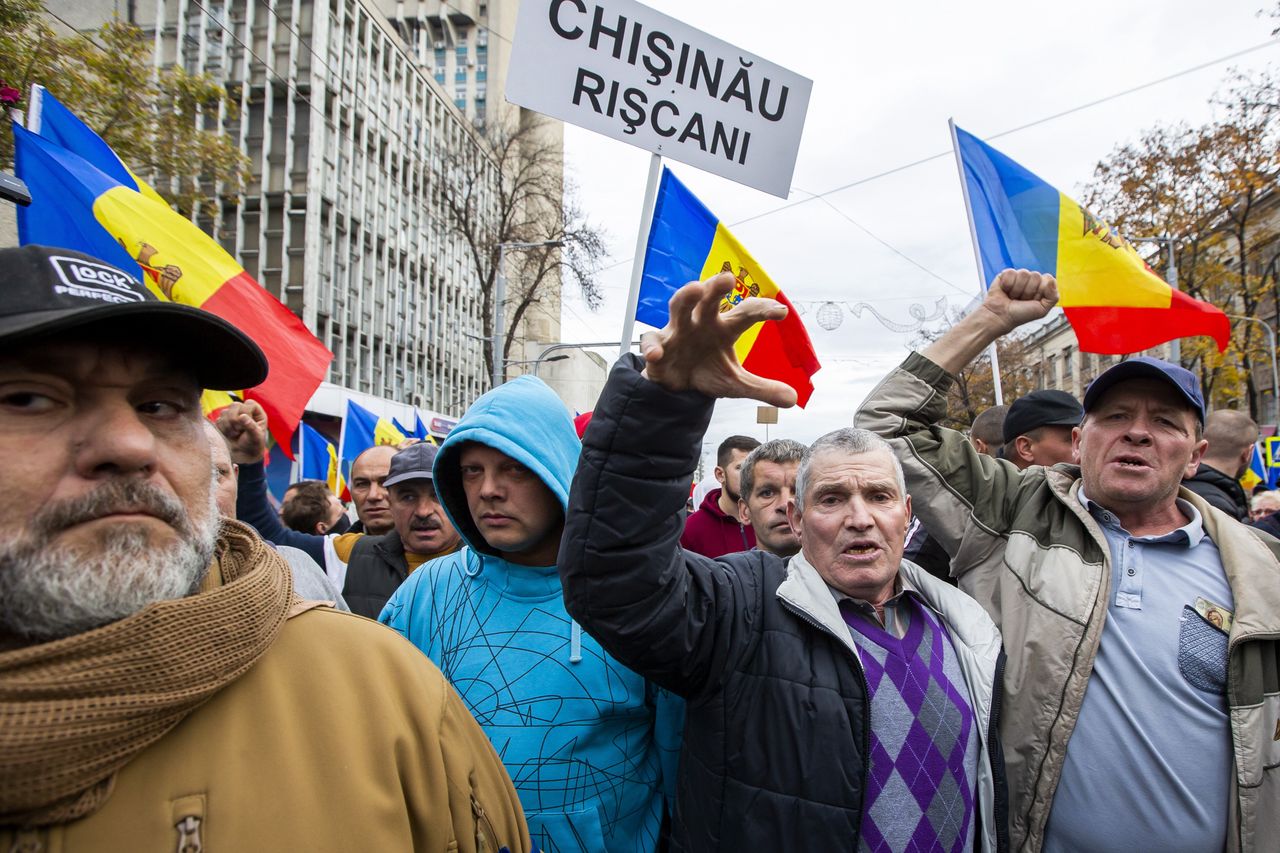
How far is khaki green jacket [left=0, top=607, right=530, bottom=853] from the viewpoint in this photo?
102 cm

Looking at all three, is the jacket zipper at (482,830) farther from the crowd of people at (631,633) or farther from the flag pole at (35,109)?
the flag pole at (35,109)

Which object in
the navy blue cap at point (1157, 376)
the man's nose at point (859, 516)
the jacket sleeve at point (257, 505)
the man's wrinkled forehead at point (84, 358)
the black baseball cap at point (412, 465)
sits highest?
the navy blue cap at point (1157, 376)

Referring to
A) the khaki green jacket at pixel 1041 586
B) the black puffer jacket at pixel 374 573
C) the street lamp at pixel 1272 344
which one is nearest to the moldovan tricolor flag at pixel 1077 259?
the khaki green jacket at pixel 1041 586

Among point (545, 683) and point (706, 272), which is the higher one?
point (706, 272)

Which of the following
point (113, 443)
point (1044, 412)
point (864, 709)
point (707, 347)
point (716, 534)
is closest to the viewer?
point (113, 443)

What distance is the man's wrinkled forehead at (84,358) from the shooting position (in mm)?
1053

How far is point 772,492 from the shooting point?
3584 millimetres

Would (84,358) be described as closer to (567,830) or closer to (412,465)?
(567,830)

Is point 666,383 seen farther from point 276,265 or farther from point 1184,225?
point 276,265

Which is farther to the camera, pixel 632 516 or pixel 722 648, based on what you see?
pixel 722 648

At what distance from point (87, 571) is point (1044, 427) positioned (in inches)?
156

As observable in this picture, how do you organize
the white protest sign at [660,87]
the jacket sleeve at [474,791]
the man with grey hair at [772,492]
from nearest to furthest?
the jacket sleeve at [474,791]
the white protest sign at [660,87]
the man with grey hair at [772,492]

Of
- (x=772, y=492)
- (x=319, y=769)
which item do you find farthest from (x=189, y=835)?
(x=772, y=492)

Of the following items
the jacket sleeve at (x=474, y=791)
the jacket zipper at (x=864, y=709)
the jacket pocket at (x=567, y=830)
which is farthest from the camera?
the jacket pocket at (x=567, y=830)
